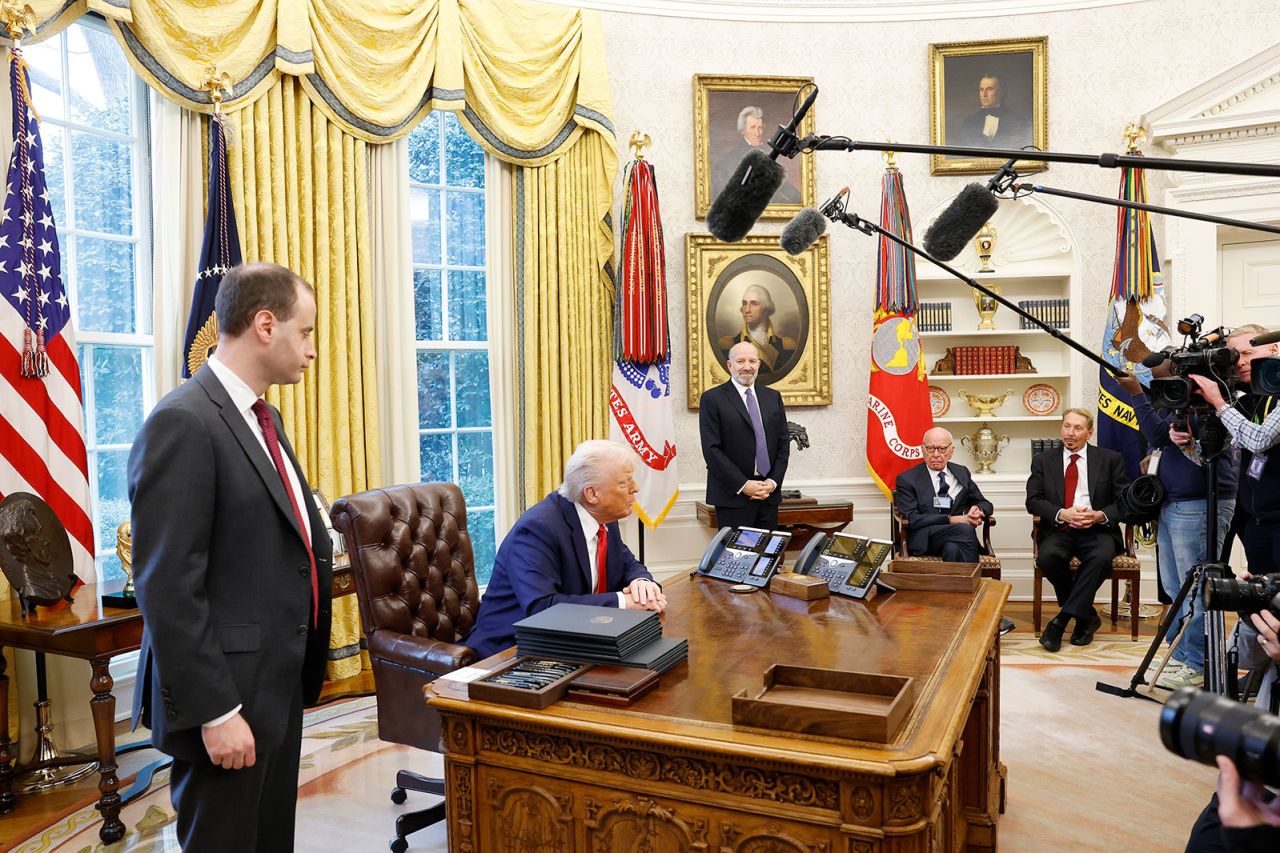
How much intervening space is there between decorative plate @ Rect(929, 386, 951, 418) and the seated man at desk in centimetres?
444

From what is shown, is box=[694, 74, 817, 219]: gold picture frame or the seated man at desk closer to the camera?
the seated man at desk

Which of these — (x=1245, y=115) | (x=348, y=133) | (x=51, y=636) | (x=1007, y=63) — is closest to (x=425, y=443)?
(x=348, y=133)

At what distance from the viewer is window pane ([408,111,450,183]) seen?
5.71 meters

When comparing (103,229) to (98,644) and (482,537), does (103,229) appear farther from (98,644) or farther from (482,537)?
(482,537)

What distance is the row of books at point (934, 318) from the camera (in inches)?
264

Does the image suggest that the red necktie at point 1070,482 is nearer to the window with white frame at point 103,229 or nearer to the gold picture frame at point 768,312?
the gold picture frame at point 768,312

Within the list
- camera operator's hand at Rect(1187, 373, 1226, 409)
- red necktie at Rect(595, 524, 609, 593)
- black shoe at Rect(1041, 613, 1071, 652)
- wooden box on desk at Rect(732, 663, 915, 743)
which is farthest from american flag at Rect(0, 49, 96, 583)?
black shoe at Rect(1041, 613, 1071, 652)

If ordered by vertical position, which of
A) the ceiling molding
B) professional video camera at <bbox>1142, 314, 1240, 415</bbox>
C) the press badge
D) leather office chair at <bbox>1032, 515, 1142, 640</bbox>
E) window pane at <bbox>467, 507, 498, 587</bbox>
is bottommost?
leather office chair at <bbox>1032, 515, 1142, 640</bbox>

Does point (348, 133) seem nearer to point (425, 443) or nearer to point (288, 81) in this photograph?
point (288, 81)

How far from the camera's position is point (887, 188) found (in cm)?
630

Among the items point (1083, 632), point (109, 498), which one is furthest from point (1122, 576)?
point (109, 498)

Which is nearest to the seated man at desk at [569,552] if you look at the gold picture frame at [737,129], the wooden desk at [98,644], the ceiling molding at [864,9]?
the wooden desk at [98,644]

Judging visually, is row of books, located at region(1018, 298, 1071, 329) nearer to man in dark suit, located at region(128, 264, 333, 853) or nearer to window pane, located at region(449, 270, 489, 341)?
window pane, located at region(449, 270, 489, 341)

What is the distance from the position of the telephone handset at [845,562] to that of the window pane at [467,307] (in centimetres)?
343
